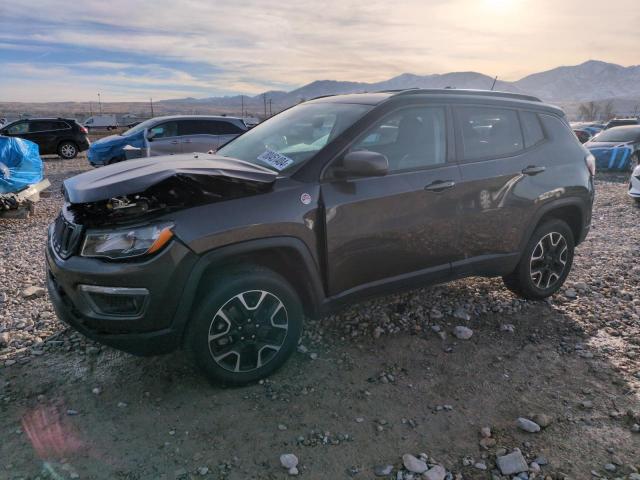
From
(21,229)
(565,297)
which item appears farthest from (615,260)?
(21,229)

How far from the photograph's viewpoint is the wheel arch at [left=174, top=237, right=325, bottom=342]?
2667mm

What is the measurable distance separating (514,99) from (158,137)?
403 inches

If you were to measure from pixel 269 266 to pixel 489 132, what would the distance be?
2171mm

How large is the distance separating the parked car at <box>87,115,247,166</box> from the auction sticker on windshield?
915cm

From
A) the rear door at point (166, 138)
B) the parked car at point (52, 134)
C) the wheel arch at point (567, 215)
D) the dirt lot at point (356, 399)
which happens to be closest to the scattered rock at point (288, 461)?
the dirt lot at point (356, 399)

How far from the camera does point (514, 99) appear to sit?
13.6 feet

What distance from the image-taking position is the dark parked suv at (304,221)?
260 cm

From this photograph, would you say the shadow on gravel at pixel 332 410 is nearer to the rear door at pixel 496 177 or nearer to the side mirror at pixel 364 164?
the rear door at pixel 496 177

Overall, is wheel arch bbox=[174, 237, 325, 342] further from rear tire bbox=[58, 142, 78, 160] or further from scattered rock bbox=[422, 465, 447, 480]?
rear tire bbox=[58, 142, 78, 160]

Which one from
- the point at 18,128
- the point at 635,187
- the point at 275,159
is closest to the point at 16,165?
the point at 275,159

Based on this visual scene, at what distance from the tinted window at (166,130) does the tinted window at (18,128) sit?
27.1 ft

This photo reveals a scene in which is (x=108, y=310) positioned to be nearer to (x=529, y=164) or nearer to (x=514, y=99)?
(x=529, y=164)

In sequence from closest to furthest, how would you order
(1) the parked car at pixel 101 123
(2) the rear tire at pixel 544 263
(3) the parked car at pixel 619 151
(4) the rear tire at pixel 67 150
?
(2) the rear tire at pixel 544 263 → (3) the parked car at pixel 619 151 → (4) the rear tire at pixel 67 150 → (1) the parked car at pixel 101 123

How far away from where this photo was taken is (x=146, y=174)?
269cm
